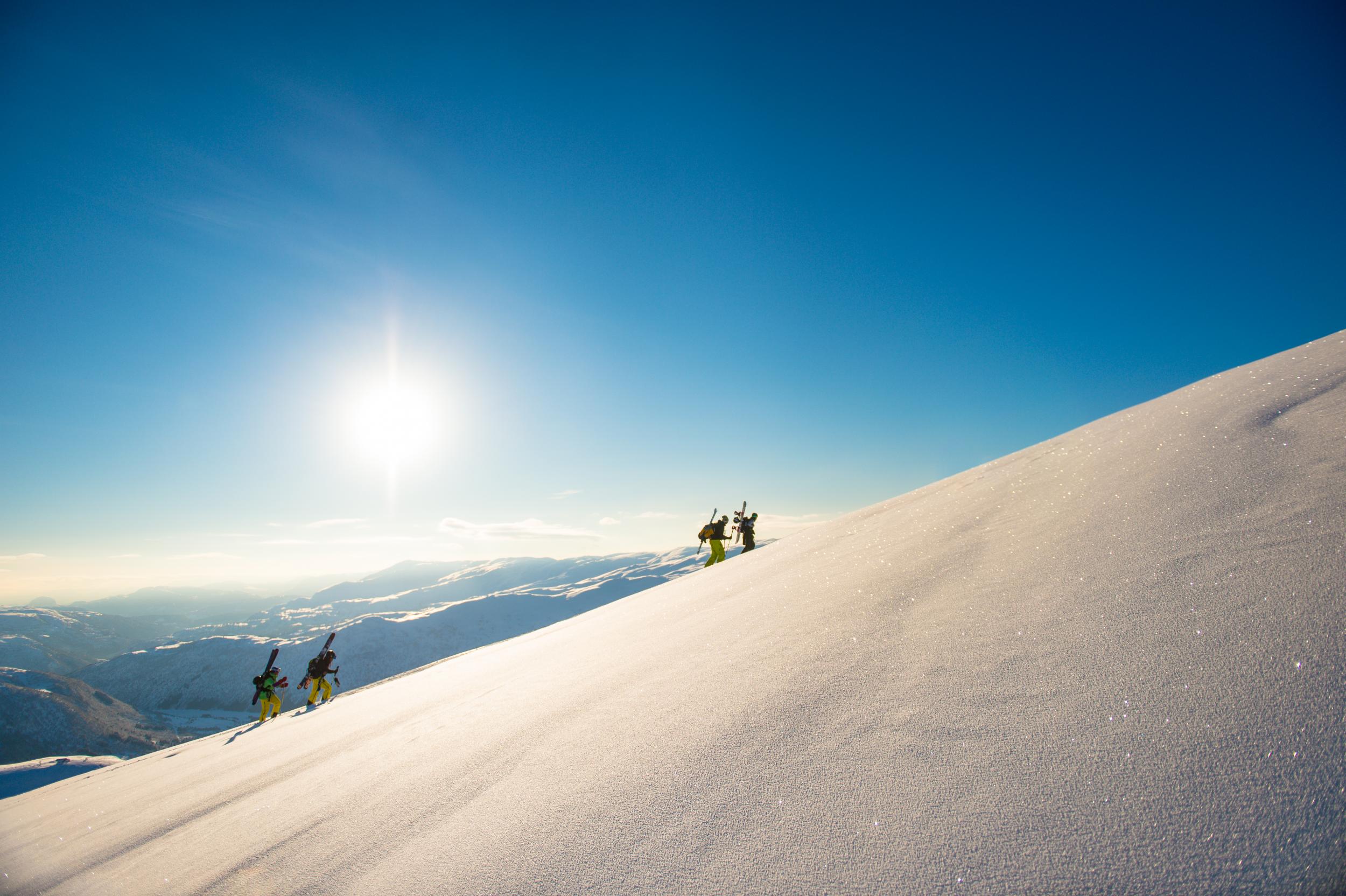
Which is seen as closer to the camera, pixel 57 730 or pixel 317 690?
pixel 317 690

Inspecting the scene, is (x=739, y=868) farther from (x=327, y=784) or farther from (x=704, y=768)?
(x=327, y=784)

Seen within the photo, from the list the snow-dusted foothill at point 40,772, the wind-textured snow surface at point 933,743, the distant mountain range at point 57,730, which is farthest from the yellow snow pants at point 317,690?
the distant mountain range at point 57,730

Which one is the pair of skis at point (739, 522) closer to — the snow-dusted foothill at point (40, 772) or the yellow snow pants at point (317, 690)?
the yellow snow pants at point (317, 690)

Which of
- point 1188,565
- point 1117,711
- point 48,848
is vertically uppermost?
point 1188,565

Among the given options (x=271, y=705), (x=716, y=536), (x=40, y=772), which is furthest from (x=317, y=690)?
(x=40, y=772)

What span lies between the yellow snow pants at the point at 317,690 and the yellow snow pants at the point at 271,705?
1.29 m

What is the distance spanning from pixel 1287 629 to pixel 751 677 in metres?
2.44

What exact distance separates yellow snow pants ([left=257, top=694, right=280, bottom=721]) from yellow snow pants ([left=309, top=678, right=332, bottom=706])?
1.29 meters

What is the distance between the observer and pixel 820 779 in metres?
2.12

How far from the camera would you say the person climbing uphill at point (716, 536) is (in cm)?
1630

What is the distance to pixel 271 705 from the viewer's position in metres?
15.4

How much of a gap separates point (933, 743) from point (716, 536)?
14469 mm

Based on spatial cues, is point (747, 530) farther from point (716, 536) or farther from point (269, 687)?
point (269, 687)

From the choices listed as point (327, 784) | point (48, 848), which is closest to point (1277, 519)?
point (327, 784)
